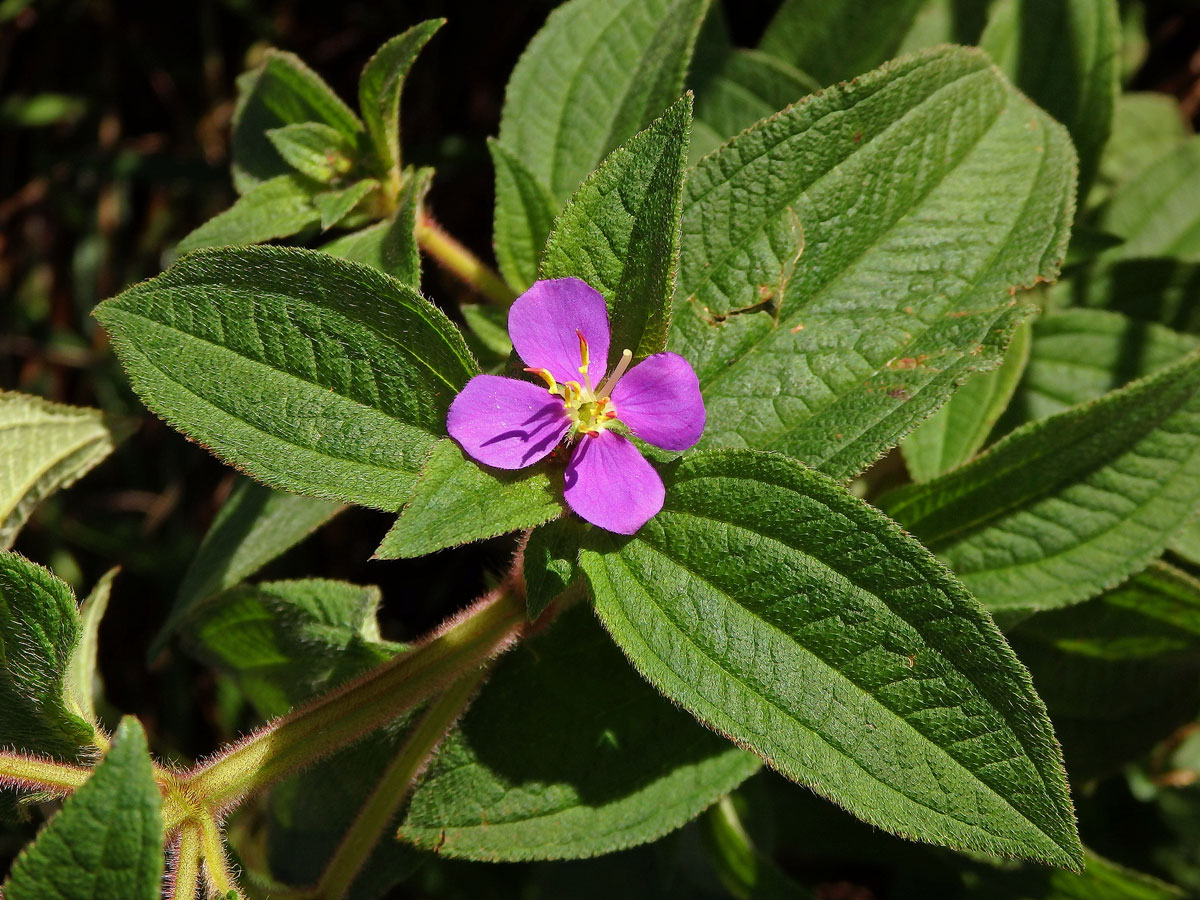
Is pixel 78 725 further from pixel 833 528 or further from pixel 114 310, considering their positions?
pixel 833 528

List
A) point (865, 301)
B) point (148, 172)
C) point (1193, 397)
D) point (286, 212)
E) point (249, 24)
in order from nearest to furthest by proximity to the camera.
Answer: point (865, 301)
point (1193, 397)
point (286, 212)
point (148, 172)
point (249, 24)

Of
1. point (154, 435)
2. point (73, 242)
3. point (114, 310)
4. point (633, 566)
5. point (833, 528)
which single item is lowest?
point (154, 435)

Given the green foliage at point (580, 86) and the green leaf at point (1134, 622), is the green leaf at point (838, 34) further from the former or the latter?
the green leaf at point (1134, 622)

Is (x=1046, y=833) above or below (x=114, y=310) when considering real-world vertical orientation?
below

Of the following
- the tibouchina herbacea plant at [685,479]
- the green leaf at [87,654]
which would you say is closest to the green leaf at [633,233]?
the tibouchina herbacea plant at [685,479]

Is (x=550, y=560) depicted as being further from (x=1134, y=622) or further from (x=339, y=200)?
(x=1134, y=622)

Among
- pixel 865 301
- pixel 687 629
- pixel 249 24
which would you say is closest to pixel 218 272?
pixel 687 629

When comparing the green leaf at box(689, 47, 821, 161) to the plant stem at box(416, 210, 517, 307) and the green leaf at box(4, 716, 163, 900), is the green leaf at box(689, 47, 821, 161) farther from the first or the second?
the green leaf at box(4, 716, 163, 900)
